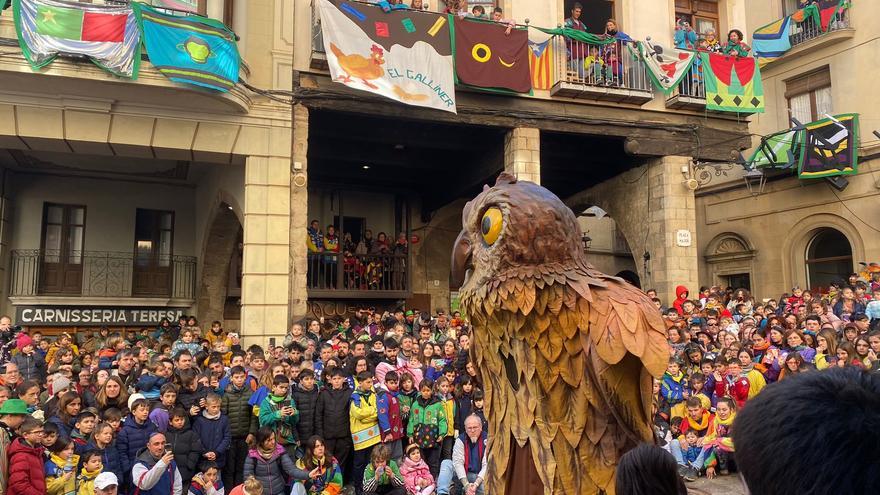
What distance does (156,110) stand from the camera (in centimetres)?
1041

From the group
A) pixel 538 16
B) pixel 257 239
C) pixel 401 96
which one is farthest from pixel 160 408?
pixel 538 16

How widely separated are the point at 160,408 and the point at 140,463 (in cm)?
70

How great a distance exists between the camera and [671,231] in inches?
534

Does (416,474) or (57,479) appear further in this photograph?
(416,474)

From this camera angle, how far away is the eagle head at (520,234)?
3.16 metres

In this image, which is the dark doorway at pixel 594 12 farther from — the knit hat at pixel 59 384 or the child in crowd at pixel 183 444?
the knit hat at pixel 59 384

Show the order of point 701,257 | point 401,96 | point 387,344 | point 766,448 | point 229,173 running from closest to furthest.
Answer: point 766,448
point 387,344
point 401,96
point 229,173
point 701,257

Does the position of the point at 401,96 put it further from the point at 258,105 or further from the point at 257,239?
the point at 257,239

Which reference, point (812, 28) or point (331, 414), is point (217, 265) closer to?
point (331, 414)

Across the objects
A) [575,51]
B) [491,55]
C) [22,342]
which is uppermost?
[575,51]

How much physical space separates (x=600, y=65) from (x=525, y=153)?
2.43 meters

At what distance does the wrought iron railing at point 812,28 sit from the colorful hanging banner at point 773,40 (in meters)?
0.28

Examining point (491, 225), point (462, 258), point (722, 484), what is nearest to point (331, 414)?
point (462, 258)

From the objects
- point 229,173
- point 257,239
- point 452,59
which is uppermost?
point 452,59
